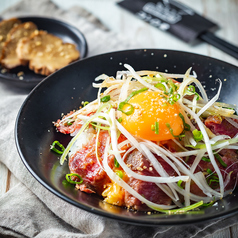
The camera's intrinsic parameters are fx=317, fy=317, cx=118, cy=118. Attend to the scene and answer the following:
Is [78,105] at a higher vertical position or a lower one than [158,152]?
lower

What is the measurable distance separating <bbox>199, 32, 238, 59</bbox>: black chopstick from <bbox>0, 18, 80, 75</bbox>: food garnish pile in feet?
8.12

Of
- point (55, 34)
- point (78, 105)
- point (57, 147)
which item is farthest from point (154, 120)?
point (55, 34)

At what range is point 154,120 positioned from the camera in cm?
292

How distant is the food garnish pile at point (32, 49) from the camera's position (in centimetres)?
536

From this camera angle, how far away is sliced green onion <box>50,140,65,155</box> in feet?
11.0

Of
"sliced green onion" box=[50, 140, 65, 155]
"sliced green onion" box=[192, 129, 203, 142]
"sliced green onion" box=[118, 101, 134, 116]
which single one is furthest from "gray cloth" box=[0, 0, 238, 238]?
"sliced green onion" box=[118, 101, 134, 116]

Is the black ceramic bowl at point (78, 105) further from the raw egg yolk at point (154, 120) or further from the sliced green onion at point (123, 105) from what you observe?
the sliced green onion at point (123, 105)

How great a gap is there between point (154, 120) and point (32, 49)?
3.48m

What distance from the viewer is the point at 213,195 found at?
289 cm

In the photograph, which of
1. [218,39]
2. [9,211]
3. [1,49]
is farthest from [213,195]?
[1,49]

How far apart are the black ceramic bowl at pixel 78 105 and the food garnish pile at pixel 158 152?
0.15 m

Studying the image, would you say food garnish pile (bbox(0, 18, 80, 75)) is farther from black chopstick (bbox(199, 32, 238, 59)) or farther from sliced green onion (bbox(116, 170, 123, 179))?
sliced green onion (bbox(116, 170, 123, 179))

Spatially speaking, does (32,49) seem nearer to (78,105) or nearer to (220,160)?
(78,105)

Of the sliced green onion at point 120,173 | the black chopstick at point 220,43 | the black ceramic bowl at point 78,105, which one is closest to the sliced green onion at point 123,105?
the sliced green onion at point 120,173
